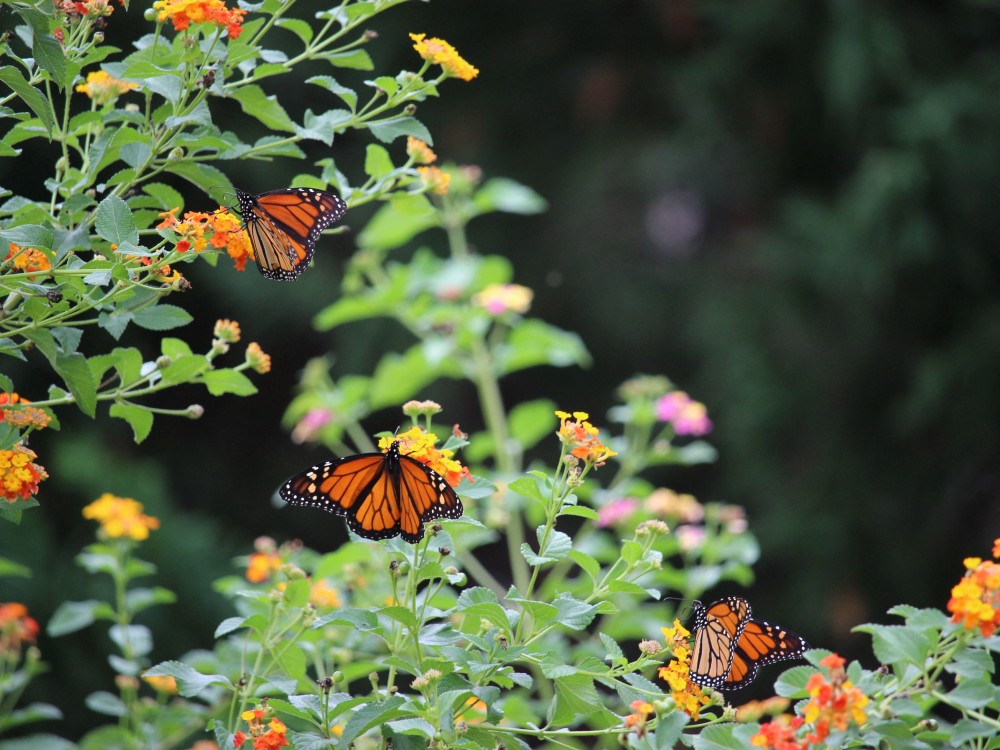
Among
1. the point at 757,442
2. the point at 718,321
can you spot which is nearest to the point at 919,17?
the point at 718,321

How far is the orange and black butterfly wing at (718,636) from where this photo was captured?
1336 mm

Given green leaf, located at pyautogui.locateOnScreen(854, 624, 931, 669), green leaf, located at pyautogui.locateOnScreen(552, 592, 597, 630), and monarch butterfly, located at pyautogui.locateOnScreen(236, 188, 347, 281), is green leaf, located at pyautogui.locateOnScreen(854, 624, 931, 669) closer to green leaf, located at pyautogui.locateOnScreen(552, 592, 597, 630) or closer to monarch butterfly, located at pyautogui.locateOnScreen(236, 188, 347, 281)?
green leaf, located at pyautogui.locateOnScreen(552, 592, 597, 630)

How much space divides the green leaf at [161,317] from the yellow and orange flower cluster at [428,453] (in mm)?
299

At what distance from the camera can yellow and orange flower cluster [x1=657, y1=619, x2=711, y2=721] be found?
1081 mm

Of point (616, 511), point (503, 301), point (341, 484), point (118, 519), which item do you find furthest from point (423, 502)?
point (503, 301)

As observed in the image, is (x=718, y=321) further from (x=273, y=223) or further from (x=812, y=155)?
(x=273, y=223)

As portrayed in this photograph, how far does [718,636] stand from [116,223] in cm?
93

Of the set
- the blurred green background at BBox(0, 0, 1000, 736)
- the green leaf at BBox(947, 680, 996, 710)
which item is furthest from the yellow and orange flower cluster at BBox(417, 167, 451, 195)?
the blurred green background at BBox(0, 0, 1000, 736)

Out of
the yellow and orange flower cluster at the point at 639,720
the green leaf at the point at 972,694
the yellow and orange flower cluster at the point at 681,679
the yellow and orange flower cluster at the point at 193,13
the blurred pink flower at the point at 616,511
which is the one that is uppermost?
the blurred pink flower at the point at 616,511

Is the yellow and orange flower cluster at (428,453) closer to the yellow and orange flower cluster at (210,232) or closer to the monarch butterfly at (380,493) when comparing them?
the monarch butterfly at (380,493)

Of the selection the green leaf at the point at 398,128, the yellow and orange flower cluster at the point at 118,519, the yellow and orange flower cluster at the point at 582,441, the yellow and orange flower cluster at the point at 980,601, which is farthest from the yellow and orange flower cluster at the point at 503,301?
the yellow and orange flower cluster at the point at 980,601

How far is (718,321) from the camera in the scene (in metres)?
4.45

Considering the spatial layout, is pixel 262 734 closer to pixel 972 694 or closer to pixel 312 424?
pixel 972 694

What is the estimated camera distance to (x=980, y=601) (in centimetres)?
103
